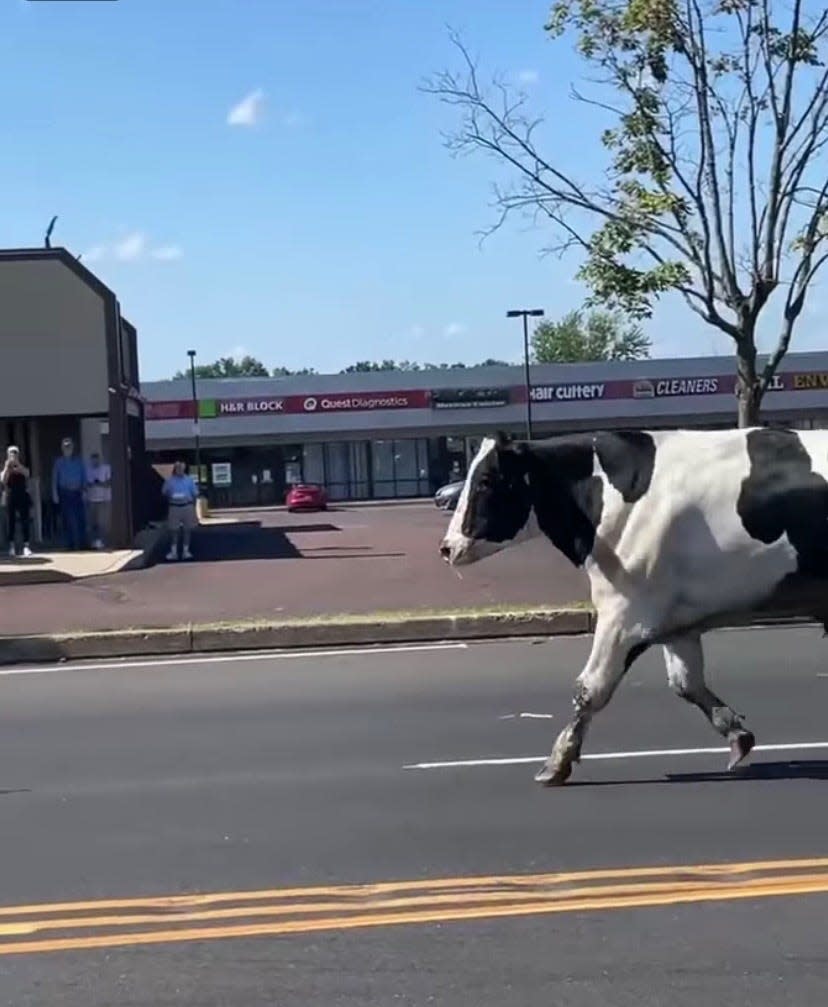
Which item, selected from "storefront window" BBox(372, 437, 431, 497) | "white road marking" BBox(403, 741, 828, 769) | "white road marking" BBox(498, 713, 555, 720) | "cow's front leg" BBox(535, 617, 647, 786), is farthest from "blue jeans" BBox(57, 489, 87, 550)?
"storefront window" BBox(372, 437, 431, 497)

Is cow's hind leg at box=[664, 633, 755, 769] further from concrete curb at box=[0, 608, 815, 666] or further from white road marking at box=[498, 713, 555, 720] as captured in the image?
concrete curb at box=[0, 608, 815, 666]

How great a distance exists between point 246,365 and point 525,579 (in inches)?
6595

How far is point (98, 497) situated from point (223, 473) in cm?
3774

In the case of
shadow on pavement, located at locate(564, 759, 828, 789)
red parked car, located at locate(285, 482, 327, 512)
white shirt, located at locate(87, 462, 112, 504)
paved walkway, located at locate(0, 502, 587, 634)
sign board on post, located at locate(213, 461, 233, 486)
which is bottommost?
shadow on pavement, located at locate(564, 759, 828, 789)

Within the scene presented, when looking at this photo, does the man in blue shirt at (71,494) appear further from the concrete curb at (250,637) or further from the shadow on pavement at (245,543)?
the concrete curb at (250,637)

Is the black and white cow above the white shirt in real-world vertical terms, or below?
below

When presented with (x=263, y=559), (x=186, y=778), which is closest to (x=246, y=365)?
(x=263, y=559)

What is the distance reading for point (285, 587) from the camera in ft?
64.7

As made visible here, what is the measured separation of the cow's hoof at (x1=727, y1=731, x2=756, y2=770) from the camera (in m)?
8.19

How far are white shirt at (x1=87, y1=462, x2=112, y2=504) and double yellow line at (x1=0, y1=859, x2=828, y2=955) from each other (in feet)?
68.0

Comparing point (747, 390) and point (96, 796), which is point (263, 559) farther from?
point (96, 796)

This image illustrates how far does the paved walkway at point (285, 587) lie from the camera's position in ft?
54.7

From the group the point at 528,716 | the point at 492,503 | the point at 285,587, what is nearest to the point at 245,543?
the point at 285,587

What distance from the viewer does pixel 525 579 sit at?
1897cm
